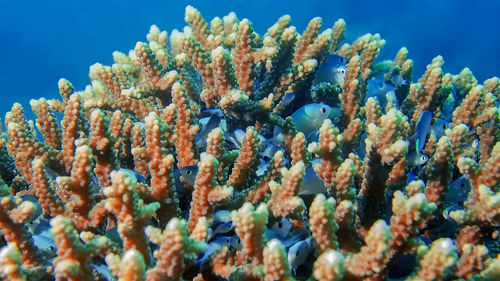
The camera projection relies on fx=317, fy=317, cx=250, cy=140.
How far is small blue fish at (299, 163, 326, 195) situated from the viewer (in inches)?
89.7

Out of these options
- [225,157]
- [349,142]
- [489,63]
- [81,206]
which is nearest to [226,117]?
[225,157]

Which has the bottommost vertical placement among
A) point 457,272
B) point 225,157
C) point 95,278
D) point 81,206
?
point 457,272

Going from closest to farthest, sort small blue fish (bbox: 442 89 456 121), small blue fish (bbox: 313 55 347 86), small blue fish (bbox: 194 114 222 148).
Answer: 1. small blue fish (bbox: 194 114 222 148)
2. small blue fish (bbox: 313 55 347 86)
3. small blue fish (bbox: 442 89 456 121)

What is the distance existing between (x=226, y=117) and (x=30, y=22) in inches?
2188

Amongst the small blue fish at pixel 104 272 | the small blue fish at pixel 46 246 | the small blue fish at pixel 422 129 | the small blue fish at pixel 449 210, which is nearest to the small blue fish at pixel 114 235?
the small blue fish at pixel 104 272

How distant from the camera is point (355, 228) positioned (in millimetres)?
2012

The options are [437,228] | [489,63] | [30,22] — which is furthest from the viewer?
[30,22]

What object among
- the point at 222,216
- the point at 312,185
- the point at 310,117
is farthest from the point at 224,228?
the point at 310,117

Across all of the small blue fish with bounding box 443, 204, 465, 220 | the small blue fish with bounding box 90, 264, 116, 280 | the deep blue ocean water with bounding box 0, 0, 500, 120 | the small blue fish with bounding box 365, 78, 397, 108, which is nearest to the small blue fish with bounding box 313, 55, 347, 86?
the small blue fish with bounding box 365, 78, 397, 108

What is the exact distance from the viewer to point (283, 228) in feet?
6.55

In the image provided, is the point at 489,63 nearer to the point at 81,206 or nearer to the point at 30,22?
the point at 81,206

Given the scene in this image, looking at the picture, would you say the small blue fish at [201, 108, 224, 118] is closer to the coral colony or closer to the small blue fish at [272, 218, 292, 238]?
the coral colony

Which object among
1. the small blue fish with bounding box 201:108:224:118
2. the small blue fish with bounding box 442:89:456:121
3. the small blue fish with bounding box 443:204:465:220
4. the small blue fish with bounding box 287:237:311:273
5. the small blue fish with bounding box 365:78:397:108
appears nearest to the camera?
the small blue fish with bounding box 287:237:311:273

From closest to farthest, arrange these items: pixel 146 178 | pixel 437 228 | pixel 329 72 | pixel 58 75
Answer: pixel 437 228
pixel 146 178
pixel 329 72
pixel 58 75
